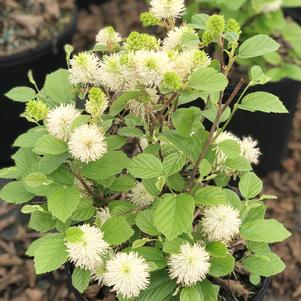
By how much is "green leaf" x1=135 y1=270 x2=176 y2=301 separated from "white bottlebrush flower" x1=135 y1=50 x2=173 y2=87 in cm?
38

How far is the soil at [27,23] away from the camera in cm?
214

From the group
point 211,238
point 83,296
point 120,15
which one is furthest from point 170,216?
point 120,15

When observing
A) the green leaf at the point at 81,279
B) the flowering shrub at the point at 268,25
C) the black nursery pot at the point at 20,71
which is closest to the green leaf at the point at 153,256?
the green leaf at the point at 81,279

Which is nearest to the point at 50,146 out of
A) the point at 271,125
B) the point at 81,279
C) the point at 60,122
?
the point at 60,122

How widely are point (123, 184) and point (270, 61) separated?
3.28 ft

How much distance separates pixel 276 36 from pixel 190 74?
4.10 feet

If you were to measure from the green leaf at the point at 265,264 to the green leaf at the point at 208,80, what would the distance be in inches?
14.9

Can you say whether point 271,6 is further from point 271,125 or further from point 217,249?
point 217,249

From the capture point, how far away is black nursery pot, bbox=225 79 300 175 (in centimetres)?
196

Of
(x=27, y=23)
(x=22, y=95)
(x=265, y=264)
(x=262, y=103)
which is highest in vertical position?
(x=262, y=103)

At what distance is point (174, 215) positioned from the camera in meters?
0.97

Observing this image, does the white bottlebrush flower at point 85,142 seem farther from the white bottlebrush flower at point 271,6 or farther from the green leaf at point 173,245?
the white bottlebrush flower at point 271,6

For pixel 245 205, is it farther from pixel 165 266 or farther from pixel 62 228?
pixel 62 228

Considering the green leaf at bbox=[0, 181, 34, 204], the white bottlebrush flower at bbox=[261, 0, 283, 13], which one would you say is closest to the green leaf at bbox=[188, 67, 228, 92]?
the green leaf at bbox=[0, 181, 34, 204]
